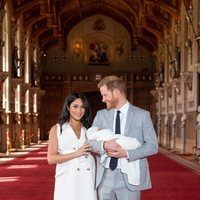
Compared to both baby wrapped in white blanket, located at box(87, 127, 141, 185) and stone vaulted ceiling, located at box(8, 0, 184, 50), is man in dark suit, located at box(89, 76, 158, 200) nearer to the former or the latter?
baby wrapped in white blanket, located at box(87, 127, 141, 185)

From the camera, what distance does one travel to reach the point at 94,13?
3738cm

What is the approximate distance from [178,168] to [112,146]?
40.4 ft

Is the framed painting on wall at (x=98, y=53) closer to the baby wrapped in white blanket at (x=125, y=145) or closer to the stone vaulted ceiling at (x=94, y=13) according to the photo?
the stone vaulted ceiling at (x=94, y=13)

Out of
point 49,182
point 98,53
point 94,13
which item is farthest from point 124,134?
point 98,53

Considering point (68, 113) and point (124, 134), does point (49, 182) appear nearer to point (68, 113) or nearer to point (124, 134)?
point (68, 113)

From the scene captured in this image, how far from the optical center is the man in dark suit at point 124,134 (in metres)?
3.81

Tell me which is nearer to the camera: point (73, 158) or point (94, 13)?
point (73, 158)

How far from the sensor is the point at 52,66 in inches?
1511

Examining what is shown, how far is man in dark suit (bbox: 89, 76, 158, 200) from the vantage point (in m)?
3.81

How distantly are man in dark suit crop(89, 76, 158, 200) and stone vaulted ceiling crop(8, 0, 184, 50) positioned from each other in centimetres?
2287

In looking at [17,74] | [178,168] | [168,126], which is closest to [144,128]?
[178,168]

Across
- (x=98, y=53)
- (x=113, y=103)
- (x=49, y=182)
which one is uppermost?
(x=98, y=53)

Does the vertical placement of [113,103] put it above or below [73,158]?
above

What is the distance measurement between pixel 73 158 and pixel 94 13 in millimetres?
33740
